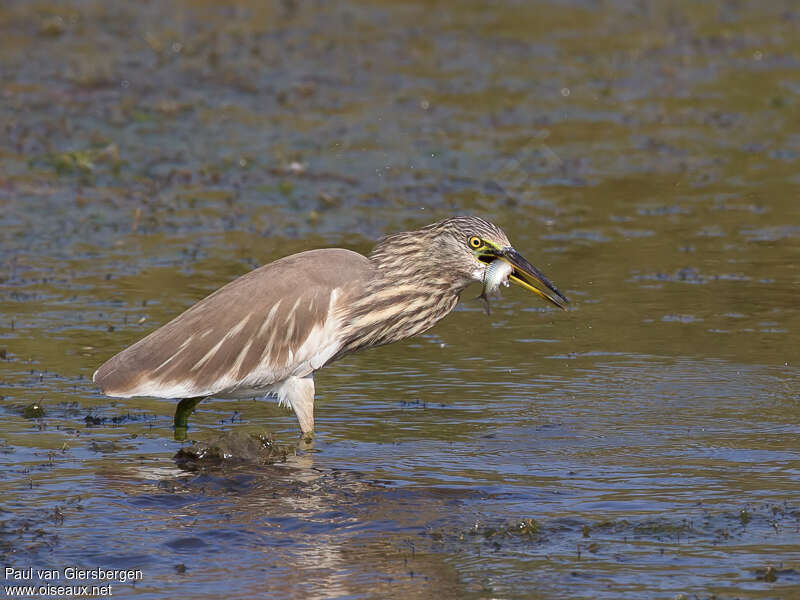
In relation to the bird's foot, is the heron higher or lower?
higher

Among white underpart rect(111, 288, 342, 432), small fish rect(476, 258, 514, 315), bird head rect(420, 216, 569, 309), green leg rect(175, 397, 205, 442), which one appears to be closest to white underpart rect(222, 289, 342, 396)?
white underpart rect(111, 288, 342, 432)

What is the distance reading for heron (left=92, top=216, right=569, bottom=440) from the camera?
25.7ft

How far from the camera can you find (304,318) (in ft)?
25.9

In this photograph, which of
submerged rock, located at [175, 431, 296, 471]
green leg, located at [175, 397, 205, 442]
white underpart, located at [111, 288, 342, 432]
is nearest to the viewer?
submerged rock, located at [175, 431, 296, 471]

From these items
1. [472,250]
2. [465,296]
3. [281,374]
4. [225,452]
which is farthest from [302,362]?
[465,296]

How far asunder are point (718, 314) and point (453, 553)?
4.46 m

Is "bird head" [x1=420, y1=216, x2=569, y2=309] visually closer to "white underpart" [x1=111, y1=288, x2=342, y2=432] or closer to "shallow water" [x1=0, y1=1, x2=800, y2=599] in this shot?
"white underpart" [x1=111, y1=288, x2=342, y2=432]

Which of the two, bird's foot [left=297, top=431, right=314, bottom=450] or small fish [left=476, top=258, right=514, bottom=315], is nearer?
bird's foot [left=297, top=431, right=314, bottom=450]

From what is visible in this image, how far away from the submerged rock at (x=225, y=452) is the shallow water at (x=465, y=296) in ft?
0.34

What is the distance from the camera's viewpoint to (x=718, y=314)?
33.6 ft

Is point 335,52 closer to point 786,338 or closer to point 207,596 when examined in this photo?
point 786,338

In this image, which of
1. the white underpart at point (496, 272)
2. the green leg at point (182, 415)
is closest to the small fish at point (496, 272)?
the white underpart at point (496, 272)

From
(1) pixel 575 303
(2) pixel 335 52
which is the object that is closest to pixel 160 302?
(1) pixel 575 303

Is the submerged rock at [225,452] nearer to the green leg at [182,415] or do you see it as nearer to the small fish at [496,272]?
the green leg at [182,415]
